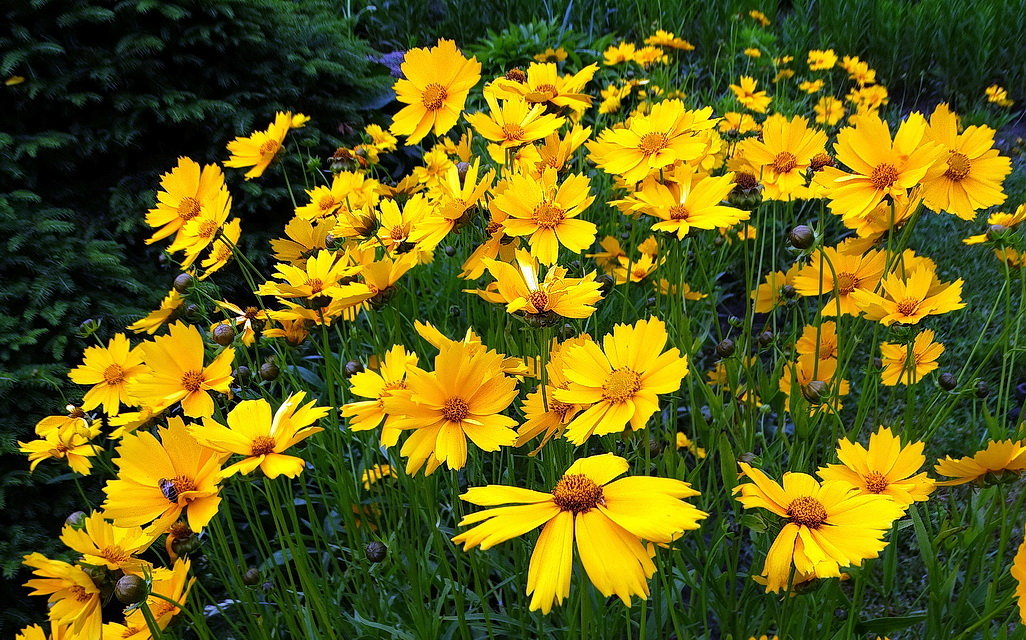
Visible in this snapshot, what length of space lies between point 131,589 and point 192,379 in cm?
27

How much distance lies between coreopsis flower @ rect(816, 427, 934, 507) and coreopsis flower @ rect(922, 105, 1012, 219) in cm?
32

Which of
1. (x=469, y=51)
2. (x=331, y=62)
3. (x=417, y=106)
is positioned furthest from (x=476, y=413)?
(x=469, y=51)

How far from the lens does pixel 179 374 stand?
900 millimetres

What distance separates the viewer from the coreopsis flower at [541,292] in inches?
29.8

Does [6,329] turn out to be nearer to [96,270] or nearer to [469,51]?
[96,270]

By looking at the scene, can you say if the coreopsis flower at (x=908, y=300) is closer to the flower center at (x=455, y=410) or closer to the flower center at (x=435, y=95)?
the flower center at (x=455, y=410)

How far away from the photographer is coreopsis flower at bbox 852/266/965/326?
34.7 inches

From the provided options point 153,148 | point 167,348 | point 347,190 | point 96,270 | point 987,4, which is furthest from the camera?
point 987,4

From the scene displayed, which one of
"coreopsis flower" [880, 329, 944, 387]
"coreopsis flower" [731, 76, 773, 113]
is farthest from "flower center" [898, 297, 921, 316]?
"coreopsis flower" [731, 76, 773, 113]

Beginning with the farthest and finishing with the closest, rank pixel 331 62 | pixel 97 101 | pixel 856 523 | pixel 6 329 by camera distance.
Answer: pixel 331 62, pixel 97 101, pixel 6 329, pixel 856 523

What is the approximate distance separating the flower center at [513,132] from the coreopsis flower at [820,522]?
0.67m

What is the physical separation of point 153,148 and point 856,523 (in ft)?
8.46

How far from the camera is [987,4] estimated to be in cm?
399

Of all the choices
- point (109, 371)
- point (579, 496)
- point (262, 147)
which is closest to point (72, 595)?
point (109, 371)
